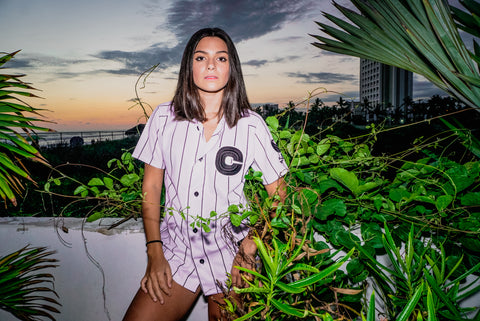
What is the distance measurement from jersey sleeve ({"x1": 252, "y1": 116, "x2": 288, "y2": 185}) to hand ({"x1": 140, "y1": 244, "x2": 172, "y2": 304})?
55cm

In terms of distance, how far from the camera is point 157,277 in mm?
1237

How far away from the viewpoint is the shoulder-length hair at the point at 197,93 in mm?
1359

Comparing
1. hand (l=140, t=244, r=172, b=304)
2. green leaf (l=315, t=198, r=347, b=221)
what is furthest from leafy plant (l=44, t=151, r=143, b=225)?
green leaf (l=315, t=198, r=347, b=221)

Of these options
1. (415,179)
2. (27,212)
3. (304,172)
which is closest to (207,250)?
(304,172)

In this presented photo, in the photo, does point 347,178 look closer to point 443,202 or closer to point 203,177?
point 443,202

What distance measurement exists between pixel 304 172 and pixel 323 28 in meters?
0.63

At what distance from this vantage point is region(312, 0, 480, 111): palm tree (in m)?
1.01

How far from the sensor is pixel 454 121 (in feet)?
4.70

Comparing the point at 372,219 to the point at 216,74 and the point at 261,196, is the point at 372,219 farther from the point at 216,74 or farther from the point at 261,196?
the point at 216,74

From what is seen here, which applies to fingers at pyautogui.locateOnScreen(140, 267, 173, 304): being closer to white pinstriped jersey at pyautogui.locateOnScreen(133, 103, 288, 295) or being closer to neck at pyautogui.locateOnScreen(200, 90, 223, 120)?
white pinstriped jersey at pyautogui.locateOnScreen(133, 103, 288, 295)

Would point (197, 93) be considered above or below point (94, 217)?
above

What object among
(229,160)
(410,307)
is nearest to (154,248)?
(229,160)

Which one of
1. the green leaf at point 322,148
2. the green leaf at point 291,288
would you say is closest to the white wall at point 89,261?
the green leaf at point 322,148

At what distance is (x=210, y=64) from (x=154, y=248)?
836 millimetres
